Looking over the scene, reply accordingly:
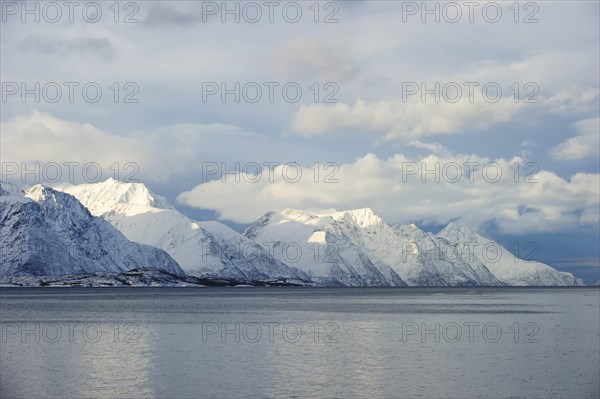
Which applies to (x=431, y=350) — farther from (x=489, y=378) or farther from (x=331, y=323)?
(x=331, y=323)

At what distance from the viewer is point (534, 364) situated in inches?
3469

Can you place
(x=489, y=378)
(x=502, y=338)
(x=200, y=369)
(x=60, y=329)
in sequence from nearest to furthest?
(x=489, y=378) < (x=200, y=369) < (x=502, y=338) < (x=60, y=329)

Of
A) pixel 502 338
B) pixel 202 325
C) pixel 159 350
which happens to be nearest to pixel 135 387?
pixel 159 350

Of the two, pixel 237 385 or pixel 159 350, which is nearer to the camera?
pixel 237 385

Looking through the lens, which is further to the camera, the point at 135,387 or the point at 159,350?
the point at 159,350

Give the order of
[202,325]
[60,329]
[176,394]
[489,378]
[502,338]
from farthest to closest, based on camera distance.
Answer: [202,325], [60,329], [502,338], [489,378], [176,394]

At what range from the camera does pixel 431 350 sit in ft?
335

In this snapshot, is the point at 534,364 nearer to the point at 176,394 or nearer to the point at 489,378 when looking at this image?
the point at 489,378

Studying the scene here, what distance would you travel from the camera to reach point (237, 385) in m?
72.4

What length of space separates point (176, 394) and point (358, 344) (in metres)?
47.6

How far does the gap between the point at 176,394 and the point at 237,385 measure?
6891 mm

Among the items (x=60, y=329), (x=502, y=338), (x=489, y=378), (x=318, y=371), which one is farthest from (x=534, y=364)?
(x=60, y=329)

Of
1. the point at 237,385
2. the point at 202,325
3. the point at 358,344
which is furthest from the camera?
the point at 202,325

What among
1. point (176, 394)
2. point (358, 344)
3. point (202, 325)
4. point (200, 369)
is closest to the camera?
point (176, 394)
